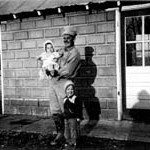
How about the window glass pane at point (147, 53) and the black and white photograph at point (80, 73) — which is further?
the window glass pane at point (147, 53)

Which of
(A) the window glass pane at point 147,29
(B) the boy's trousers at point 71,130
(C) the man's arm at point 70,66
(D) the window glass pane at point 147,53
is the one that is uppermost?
(A) the window glass pane at point 147,29

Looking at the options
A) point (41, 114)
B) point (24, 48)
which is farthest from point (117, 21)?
point (41, 114)

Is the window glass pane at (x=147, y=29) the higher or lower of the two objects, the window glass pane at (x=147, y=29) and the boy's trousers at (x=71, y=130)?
the higher

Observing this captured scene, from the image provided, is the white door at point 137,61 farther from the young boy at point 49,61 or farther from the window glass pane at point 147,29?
the young boy at point 49,61

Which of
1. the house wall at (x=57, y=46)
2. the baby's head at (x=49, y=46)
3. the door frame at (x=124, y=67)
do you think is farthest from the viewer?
the house wall at (x=57, y=46)

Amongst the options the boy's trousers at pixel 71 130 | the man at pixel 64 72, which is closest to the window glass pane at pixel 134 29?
the man at pixel 64 72

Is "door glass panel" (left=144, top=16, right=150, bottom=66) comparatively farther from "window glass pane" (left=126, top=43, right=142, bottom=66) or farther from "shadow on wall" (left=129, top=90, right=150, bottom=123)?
"shadow on wall" (left=129, top=90, right=150, bottom=123)

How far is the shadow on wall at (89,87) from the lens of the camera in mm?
6566

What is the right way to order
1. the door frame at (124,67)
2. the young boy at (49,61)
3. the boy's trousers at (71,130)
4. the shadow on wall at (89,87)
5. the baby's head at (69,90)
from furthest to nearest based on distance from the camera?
the shadow on wall at (89,87) → the door frame at (124,67) → the young boy at (49,61) → the boy's trousers at (71,130) → the baby's head at (69,90)

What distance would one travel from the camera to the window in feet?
21.0

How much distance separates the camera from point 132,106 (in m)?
6.57

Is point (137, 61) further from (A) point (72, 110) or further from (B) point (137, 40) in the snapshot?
(A) point (72, 110)

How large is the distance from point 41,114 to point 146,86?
2882 millimetres

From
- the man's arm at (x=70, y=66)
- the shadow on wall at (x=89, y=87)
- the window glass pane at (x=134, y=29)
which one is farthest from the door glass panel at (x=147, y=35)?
the man's arm at (x=70, y=66)
